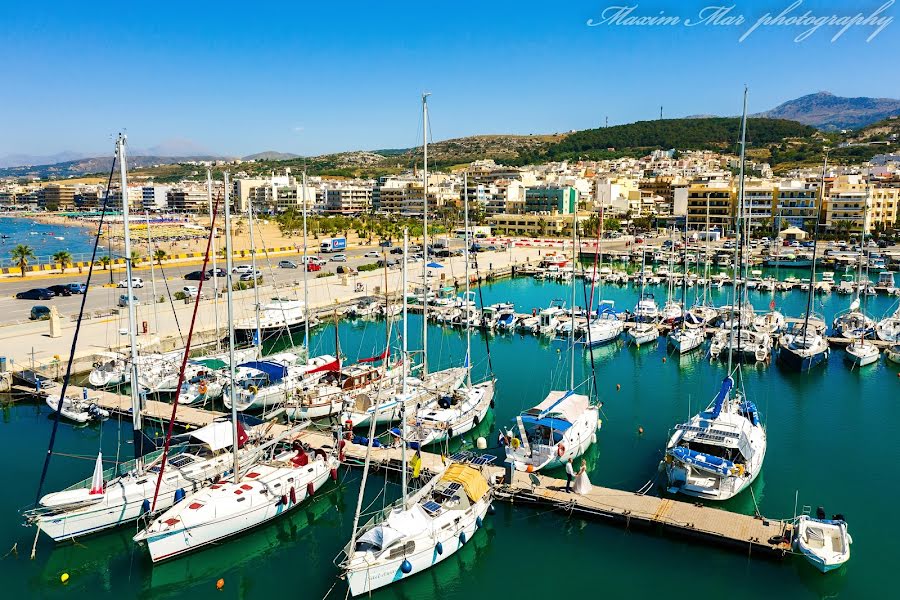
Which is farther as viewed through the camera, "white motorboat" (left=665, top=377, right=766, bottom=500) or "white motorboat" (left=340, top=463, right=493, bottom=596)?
"white motorboat" (left=665, top=377, right=766, bottom=500)

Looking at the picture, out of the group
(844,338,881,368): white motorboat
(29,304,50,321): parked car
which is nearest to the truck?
(29,304,50,321): parked car

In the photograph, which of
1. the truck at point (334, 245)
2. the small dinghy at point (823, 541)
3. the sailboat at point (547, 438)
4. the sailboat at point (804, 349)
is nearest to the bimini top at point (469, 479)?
the sailboat at point (547, 438)

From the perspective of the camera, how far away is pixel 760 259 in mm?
76750

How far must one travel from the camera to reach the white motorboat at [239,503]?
56.7 ft

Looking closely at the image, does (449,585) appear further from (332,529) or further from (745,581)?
(745,581)

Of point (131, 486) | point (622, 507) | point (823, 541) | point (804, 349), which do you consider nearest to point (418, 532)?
point (622, 507)

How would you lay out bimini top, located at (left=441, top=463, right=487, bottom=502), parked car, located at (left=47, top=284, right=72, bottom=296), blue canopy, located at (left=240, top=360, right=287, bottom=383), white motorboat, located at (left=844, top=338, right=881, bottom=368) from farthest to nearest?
parked car, located at (left=47, top=284, right=72, bottom=296)
white motorboat, located at (left=844, top=338, right=881, bottom=368)
blue canopy, located at (left=240, top=360, right=287, bottom=383)
bimini top, located at (left=441, top=463, right=487, bottom=502)

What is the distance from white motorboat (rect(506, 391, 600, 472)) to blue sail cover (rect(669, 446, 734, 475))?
3.38 meters

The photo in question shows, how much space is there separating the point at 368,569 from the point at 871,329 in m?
36.4

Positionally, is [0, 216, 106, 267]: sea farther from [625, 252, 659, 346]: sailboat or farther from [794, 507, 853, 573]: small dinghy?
[794, 507, 853, 573]: small dinghy

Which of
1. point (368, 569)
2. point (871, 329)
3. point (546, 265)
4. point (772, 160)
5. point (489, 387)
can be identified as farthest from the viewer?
point (772, 160)

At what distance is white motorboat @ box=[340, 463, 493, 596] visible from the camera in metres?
15.9

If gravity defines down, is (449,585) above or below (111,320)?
below

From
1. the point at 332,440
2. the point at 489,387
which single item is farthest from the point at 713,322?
the point at 332,440
